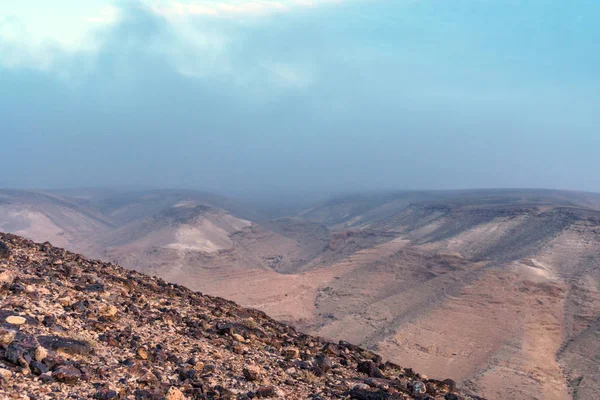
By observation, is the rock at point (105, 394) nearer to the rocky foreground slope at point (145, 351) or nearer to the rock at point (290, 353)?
the rocky foreground slope at point (145, 351)

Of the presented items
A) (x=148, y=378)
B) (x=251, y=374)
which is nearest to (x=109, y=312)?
(x=148, y=378)

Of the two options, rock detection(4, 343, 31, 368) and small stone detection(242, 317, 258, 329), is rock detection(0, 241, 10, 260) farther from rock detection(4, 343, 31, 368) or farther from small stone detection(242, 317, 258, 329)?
rock detection(4, 343, 31, 368)

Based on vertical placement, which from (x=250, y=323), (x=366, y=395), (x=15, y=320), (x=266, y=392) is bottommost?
(x=250, y=323)

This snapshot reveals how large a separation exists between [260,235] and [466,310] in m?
37.7

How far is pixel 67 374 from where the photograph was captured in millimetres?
5363

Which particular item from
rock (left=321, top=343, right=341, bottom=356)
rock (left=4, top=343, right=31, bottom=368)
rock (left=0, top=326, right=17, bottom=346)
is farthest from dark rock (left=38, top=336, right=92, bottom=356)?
rock (left=321, top=343, right=341, bottom=356)

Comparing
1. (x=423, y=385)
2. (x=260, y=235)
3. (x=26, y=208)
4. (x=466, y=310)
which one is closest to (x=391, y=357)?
(x=466, y=310)

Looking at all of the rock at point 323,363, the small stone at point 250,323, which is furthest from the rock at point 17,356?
the small stone at point 250,323

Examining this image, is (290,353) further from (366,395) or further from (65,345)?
(65,345)

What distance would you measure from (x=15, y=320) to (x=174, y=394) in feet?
7.93

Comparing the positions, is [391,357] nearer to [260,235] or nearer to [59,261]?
[59,261]

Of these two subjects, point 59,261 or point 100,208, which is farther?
point 100,208

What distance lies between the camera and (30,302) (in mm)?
7242

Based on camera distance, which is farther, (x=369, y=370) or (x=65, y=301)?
(x=369, y=370)
